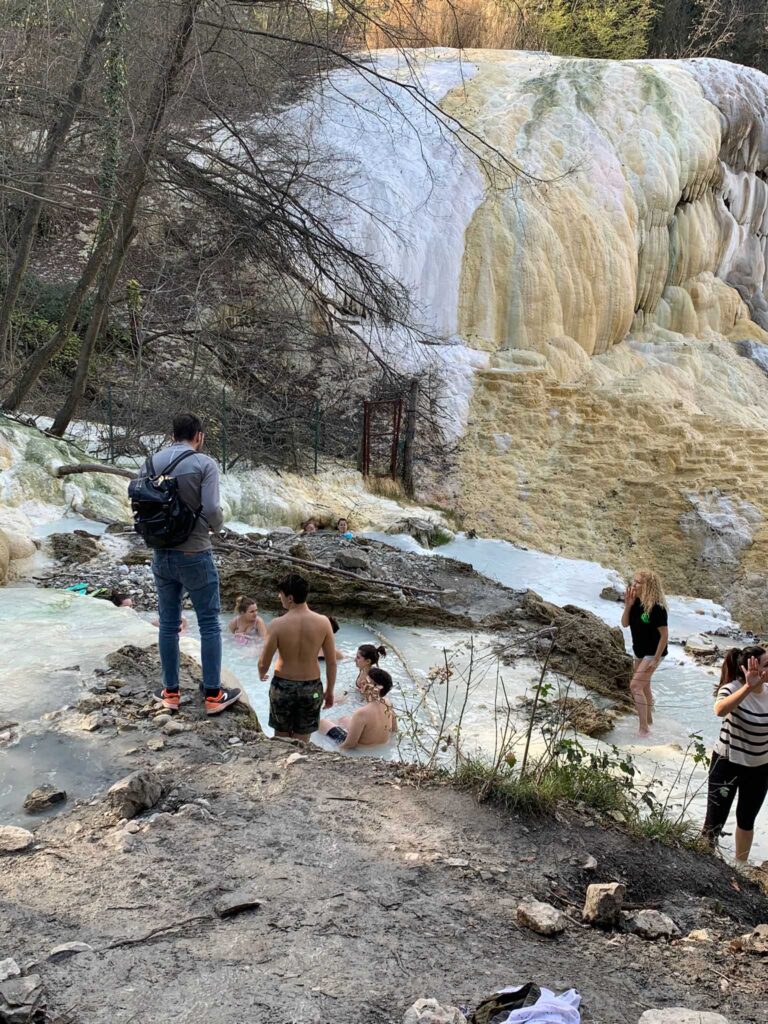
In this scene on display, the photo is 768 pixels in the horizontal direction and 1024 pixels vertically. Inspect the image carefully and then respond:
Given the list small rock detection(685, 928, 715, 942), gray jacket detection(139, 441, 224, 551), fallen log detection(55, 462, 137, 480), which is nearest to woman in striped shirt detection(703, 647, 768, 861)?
small rock detection(685, 928, 715, 942)

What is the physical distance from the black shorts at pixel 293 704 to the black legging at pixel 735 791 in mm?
2122

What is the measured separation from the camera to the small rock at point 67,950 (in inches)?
97.4

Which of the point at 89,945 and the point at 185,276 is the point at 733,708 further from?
the point at 185,276

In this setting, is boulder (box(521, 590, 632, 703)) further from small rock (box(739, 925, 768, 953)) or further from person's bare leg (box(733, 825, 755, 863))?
small rock (box(739, 925, 768, 953))

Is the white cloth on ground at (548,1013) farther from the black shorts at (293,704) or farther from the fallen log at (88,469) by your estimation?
the fallen log at (88,469)

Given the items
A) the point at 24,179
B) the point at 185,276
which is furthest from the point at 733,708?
the point at 185,276

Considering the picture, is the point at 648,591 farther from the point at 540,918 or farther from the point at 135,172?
the point at 135,172

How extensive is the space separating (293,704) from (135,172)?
621 centimetres

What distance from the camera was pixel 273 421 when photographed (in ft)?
42.3

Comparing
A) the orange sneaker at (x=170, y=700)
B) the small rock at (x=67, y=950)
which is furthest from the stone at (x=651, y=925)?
the orange sneaker at (x=170, y=700)

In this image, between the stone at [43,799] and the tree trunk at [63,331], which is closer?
the stone at [43,799]

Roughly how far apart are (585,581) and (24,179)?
807 cm

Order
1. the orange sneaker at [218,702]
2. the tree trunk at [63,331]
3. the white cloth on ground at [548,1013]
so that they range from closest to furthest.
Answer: the white cloth on ground at [548,1013] < the orange sneaker at [218,702] < the tree trunk at [63,331]

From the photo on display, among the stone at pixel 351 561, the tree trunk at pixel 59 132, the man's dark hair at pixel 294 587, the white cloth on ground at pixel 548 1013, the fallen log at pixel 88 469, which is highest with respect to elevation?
the tree trunk at pixel 59 132
